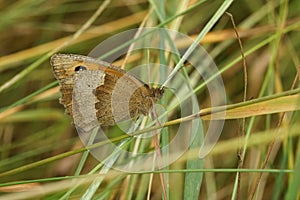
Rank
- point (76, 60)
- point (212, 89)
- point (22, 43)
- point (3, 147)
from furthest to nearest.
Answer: point (22, 43) < point (3, 147) < point (212, 89) < point (76, 60)

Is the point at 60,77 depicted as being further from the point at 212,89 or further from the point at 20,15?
the point at 20,15

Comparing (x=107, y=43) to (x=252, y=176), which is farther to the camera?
(x=107, y=43)

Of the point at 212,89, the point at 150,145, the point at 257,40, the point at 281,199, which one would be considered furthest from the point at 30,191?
the point at 257,40

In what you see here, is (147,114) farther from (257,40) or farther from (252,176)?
(257,40)

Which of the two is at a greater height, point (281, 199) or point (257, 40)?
point (257, 40)

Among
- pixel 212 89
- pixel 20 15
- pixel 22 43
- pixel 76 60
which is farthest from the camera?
pixel 22 43

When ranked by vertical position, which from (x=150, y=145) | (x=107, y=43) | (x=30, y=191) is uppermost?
(x=107, y=43)

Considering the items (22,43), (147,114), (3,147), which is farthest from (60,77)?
(22,43)
